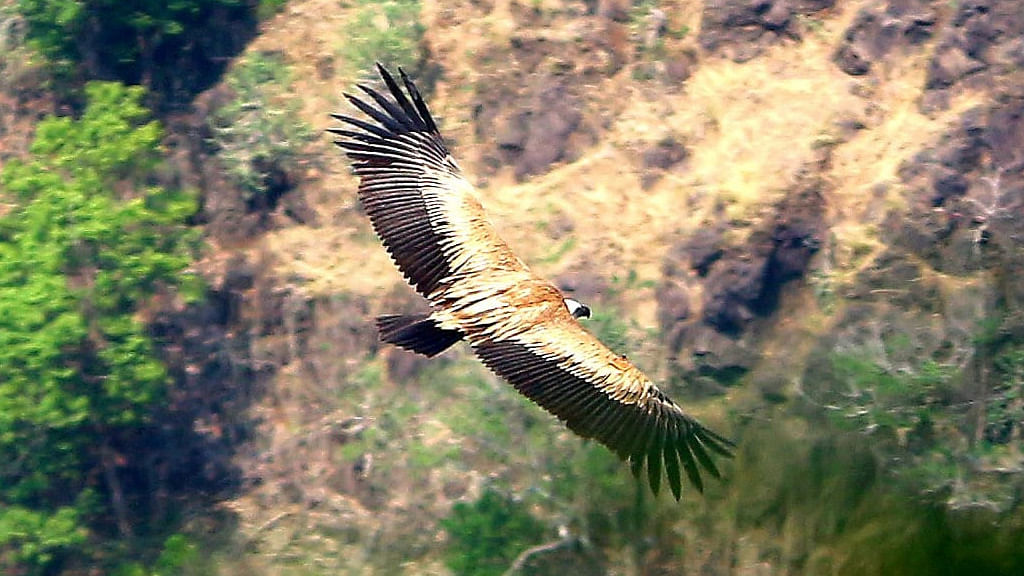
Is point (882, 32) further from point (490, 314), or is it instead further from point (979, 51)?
point (490, 314)

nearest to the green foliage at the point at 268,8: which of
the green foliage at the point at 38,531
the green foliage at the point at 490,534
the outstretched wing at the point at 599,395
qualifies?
the green foliage at the point at 38,531

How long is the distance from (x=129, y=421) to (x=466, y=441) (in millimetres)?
4639

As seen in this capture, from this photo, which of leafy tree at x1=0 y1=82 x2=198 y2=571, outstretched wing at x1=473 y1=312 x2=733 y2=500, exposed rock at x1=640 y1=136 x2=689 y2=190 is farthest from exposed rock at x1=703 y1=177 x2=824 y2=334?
outstretched wing at x1=473 y1=312 x2=733 y2=500

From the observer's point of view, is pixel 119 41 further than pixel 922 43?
Yes

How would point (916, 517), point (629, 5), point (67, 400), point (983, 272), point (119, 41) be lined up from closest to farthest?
point (916, 517) → point (983, 272) → point (67, 400) → point (629, 5) → point (119, 41)

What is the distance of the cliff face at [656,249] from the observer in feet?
51.3

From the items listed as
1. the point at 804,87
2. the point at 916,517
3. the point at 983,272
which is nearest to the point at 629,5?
the point at 804,87

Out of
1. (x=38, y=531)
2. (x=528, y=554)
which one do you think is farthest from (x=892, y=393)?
(x=38, y=531)

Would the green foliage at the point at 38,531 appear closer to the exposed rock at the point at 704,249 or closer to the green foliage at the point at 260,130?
the green foliage at the point at 260,130

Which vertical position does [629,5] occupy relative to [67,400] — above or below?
above

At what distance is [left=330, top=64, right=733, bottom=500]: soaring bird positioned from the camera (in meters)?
8.59

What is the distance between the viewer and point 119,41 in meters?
20.9

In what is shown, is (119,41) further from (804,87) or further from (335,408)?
(804,87)

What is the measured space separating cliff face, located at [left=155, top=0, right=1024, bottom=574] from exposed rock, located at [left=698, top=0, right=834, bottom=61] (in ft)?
0.10
